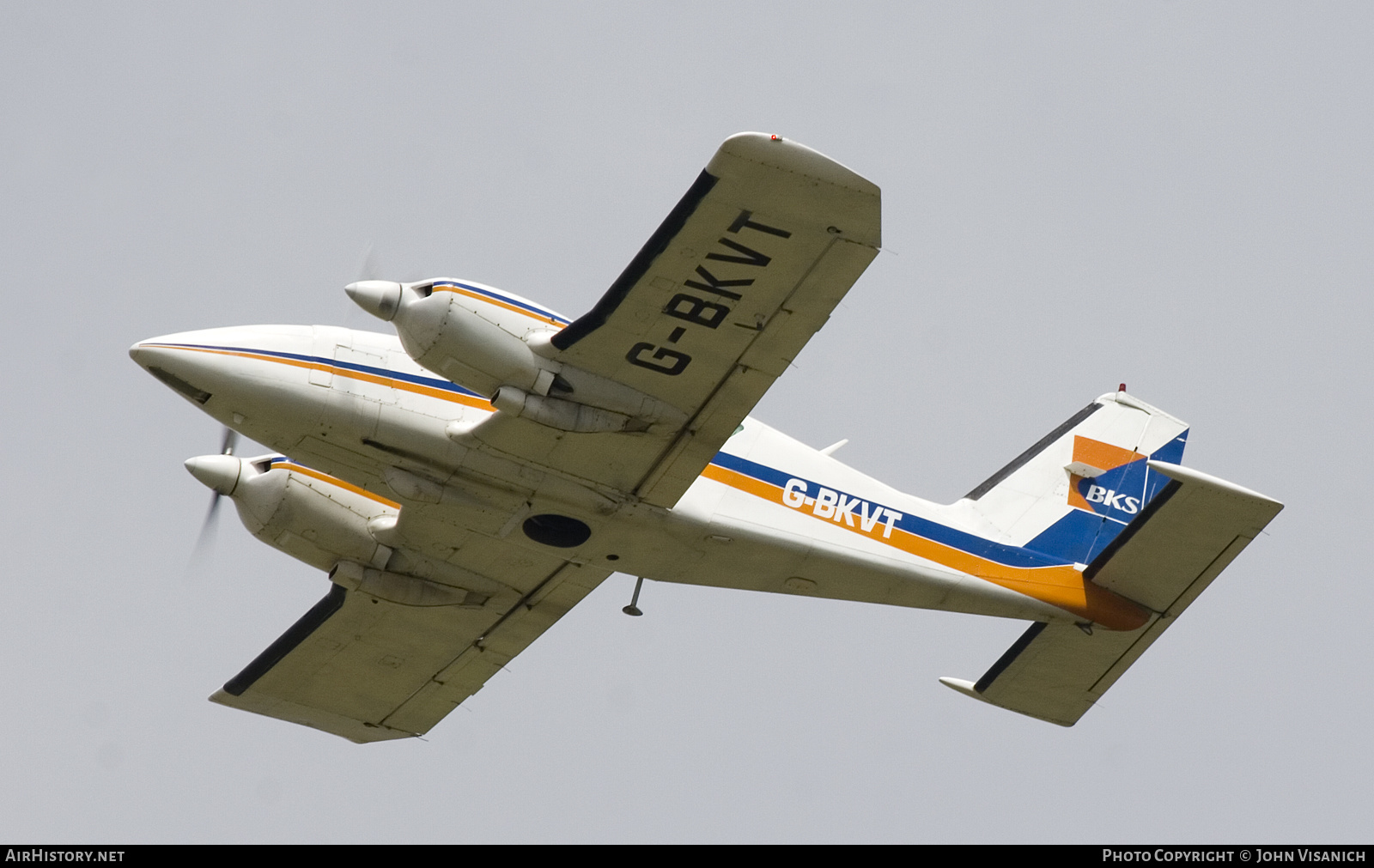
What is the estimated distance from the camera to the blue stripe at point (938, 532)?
2100cm

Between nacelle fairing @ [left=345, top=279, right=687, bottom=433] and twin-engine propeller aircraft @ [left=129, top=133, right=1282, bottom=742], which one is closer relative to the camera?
twin-engine propeller aircraft @ [left=129, top=133, right=1282, bottom=742]

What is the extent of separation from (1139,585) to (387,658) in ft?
37.1

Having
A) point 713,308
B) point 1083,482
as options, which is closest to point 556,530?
point 713,308

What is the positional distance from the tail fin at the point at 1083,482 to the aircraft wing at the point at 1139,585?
1123 millimetres

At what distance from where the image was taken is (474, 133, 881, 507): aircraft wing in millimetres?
17156

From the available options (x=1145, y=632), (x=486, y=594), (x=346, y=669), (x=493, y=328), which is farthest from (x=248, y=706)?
(x=1145, y=632)

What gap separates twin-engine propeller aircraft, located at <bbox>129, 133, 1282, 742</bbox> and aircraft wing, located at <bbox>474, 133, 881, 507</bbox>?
1.2 inches

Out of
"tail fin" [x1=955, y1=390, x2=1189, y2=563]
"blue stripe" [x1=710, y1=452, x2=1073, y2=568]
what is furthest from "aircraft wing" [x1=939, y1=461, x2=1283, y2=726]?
"tail fin" [x1=955, y1=390, x2=1189, y2=563]

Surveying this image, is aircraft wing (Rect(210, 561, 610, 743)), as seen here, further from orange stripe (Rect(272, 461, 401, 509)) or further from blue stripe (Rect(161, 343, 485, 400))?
blue stripe (Rect(161, 343, 485, 400))

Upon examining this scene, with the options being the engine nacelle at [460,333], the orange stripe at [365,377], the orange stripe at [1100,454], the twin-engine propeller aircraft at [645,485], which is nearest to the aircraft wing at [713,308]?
the twin-engine propeller aircraft at [645,485]

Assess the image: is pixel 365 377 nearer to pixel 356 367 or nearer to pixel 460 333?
pixel 356 367

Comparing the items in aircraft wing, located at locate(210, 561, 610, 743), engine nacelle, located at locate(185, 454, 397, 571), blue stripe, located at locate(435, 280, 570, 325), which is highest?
blue stripe, located at locate(435, 280, 570, 325)

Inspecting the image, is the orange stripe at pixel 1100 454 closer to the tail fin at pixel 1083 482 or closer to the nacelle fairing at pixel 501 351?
the tail fin at pixel 1083 482

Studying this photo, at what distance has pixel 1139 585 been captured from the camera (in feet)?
71.6
